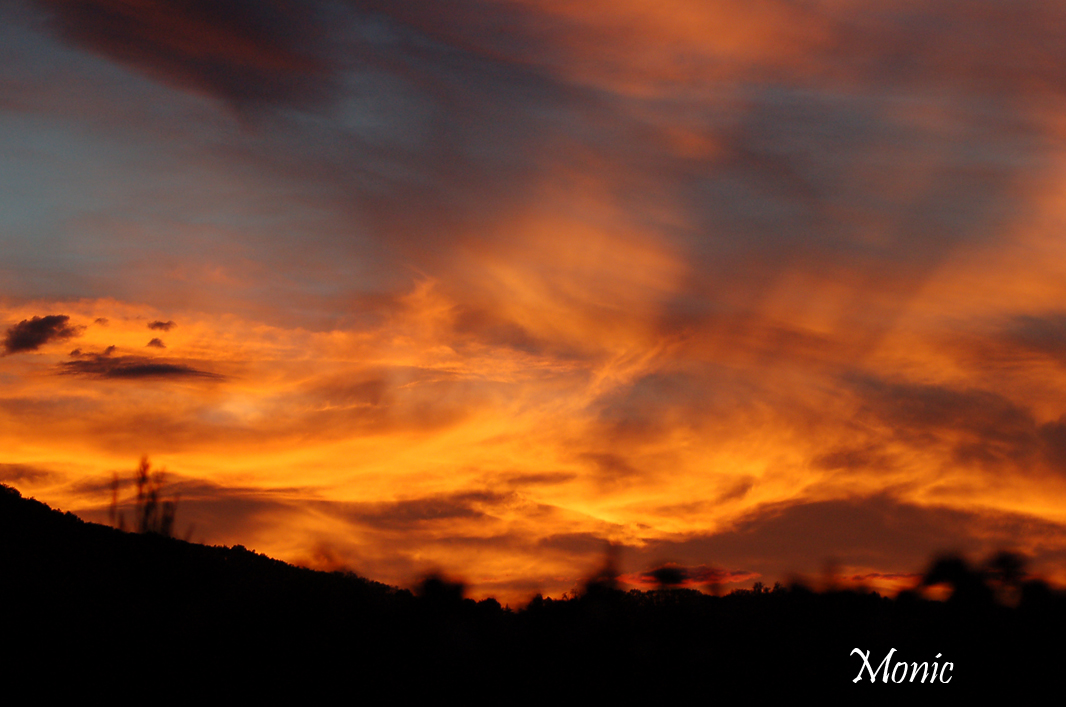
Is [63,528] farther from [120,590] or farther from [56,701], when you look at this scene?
[56,701]

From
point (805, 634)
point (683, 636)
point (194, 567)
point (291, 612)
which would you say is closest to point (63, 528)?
point (194, 567)

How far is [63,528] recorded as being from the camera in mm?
55469

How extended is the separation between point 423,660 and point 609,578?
56.4 feet

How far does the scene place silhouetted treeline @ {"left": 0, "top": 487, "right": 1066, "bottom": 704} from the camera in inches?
1314

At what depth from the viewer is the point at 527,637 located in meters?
41.5

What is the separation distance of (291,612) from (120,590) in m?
9.05

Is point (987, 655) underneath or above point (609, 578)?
underneath

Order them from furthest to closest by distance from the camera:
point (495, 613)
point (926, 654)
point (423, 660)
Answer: point (495, 613) < point (423, 660) < point (926, 654)

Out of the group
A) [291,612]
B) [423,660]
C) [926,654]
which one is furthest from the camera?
[291,612]

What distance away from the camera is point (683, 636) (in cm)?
3900

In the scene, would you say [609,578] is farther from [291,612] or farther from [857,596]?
[291,612]

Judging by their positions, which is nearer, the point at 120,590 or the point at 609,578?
the point at 120,590

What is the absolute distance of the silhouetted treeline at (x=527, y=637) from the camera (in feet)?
109

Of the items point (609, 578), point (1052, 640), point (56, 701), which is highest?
point (609, 578)
